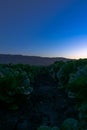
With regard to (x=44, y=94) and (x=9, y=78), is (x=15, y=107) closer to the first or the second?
(x=9, y=78)

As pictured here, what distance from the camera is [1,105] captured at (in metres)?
7.16

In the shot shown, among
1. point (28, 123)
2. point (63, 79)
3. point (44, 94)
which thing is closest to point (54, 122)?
point (28, 123)

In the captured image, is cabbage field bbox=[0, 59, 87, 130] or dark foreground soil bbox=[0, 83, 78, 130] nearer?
cabbage field bbox=[0, 59, 87, 130]

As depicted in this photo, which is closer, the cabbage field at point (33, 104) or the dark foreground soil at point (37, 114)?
the cabbage field at point (33, 104)

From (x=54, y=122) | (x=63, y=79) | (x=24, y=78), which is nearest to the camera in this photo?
(x=54, y=122)

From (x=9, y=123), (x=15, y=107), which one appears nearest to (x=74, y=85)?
(x=9, y=123)

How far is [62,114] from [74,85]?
1.75m

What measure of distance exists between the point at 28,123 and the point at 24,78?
1.99 m

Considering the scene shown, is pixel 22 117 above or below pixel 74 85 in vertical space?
below

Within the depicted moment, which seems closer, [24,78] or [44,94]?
[24,78]

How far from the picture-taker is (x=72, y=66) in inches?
468

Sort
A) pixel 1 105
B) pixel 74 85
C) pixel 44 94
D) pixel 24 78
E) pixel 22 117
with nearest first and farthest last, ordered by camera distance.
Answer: pixel 74 85, pixel 22 117, pixel 1 105, pixel 24 78, pixel 44 94

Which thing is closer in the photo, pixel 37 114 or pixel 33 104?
pixel 37 114

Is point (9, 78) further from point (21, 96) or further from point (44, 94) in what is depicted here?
point (44, 94)
